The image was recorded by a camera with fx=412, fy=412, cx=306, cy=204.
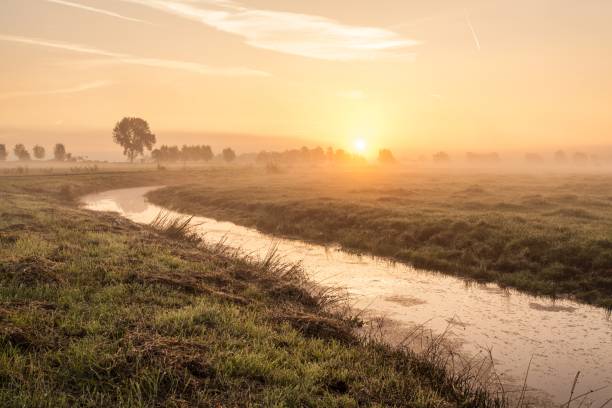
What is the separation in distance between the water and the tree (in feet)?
434

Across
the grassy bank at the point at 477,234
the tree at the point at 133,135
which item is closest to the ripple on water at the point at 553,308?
the grassy bank at the point at 477,234

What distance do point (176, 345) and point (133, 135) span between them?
149 meters

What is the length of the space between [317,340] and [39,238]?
14.7m

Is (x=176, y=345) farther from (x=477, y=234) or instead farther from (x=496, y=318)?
(x=477, y=234)

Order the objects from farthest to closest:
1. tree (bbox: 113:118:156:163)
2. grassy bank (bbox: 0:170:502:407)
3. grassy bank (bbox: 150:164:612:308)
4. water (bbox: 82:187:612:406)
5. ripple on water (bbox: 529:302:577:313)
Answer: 1. tree (bbox: 113:118:156:163)
2. grassy bank (bbox: 150:164:612:308)
3. ripple on water (bbox: 529:302:577:313)
4. water (bbox: 82:187:612:406)
5. grassy bank (bbox: 0:170:502:407)

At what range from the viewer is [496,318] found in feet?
50.6

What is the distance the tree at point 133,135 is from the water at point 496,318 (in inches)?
5206

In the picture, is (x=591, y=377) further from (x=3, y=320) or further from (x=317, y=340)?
(x=3, y=320)

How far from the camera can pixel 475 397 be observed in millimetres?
8867

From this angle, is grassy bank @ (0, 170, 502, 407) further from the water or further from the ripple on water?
the ripple on water

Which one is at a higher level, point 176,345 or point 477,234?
point 176,345

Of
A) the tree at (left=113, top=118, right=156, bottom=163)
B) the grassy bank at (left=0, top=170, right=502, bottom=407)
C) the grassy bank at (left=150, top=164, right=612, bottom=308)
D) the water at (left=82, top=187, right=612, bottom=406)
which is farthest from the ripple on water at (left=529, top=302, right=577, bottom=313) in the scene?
the tree at (left=113, top=118, right=156, bottom=163)

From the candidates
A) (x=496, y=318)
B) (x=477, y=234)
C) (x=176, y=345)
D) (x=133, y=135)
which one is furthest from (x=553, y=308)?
(x=133, y=135)

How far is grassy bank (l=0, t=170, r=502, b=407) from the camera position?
730cm
